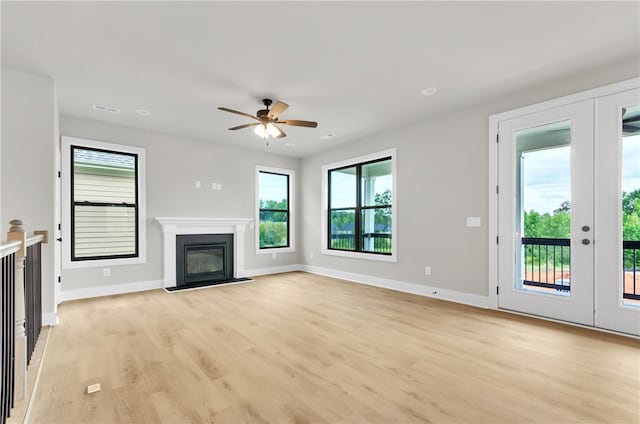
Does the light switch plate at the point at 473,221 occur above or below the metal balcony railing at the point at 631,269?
above

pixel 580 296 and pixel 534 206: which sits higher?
pixel 534 206

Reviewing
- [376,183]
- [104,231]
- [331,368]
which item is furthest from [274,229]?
[331,368]

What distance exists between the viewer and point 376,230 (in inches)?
227

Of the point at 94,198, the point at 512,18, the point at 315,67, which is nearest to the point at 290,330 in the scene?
the point at 315,67

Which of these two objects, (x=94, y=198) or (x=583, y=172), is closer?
(x=583, y=172)

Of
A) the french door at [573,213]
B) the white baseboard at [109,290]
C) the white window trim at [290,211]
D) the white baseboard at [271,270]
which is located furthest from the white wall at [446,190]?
the white baseboard at [109,290]

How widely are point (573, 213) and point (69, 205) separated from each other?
645 centimetres

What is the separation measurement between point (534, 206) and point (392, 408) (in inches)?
119

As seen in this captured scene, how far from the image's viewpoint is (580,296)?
3.32m

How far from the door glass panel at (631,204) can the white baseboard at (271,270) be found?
18.0 feet

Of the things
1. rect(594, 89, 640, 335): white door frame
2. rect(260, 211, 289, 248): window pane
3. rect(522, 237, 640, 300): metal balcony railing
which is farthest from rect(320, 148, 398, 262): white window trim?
rect(594, 89, 640, 335): white door frame

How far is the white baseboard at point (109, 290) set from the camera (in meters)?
4.61

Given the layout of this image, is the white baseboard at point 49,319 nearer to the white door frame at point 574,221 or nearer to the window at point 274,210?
the window at point 274,210

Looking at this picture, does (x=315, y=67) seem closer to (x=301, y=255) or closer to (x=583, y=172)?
(x=583, y=172)
